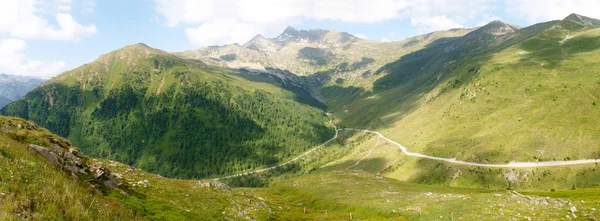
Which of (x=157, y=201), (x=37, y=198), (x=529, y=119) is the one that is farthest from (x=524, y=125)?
(x=37, y=198)

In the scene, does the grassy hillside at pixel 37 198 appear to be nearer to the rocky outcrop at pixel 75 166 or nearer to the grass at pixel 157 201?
the grass at pixel 157 201

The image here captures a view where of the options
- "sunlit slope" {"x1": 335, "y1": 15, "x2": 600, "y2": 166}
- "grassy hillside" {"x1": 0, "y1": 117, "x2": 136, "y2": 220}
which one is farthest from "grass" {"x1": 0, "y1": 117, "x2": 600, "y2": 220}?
"sunlit slope" {"x1": 335, "y1": 15, "x2": 600, "y2": 166}

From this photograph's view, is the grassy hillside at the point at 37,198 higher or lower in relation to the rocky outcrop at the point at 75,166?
higher

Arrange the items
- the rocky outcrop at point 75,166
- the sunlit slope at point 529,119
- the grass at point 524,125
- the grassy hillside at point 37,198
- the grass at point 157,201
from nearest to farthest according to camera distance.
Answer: the grassy hillside at point 37,198 → the grass at point 157,201 → the rocky outcrop at point 75,166 → the grass at point 524,125 → the sunlit slope at point 529,119

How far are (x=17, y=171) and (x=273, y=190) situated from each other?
120830mm

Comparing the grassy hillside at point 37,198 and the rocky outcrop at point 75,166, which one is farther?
the rocky outcrop at point 75,166

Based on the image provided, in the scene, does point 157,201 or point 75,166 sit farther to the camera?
point 157,201

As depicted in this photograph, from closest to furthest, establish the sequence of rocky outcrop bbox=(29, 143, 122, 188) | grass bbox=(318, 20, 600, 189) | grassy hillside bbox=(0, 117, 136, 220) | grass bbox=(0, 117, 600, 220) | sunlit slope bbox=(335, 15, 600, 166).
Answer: grassy hillside bbox=(0, 117, 136, 220) → grass bbox=(0, 117, 600, 220) → rocky outcrop bbox=(29, 143, 122, 188) → grass bbox=(318, 20, 600, 189) → sunlit slope bbox=(335, 15, 600, 166)

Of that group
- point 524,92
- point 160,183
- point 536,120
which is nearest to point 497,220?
point 160,183

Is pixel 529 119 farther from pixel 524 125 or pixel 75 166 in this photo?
pixel 75 166

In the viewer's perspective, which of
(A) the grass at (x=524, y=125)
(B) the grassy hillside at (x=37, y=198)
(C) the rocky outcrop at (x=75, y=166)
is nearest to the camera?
(B) the grassy hillside at (x=37, y=198)

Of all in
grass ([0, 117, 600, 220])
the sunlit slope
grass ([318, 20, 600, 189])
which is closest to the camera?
grass ([0, 117, 600, 220])

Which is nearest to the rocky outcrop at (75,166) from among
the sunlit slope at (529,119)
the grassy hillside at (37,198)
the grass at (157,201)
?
the grass at (157,201)

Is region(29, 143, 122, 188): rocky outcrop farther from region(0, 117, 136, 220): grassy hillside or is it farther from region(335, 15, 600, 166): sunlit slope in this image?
region(335, 15, 600, 166): sunlit slope
